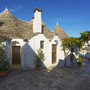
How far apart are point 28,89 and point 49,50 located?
603 cm

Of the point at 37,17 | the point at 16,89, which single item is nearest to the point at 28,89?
the point at 16,89

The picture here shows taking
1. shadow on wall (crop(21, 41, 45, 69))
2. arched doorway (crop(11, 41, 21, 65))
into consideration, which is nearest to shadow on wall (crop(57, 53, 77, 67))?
shadow on wall (crop(21, 41, 45, 69))

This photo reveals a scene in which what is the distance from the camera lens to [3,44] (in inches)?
290

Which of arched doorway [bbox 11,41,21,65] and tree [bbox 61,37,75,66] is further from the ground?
tree [bbox 61,37,75,66]

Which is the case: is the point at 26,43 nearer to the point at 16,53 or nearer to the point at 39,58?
the point at 16,53

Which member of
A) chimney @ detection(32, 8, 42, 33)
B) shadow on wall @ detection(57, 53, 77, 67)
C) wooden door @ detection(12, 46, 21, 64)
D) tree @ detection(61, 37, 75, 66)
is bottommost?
shadow on wall @ detection(57, 53, 77, 67)

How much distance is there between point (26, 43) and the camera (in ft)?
28.0

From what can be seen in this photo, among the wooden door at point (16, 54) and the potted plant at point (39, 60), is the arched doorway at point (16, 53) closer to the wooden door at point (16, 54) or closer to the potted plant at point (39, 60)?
the wooden door at point (16, 54)

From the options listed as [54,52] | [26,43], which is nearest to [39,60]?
[26,43]

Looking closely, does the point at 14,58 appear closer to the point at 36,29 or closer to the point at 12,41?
the point at 12,41

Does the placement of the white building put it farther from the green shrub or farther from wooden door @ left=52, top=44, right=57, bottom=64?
the green shrub

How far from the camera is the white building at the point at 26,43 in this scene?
27.8 ft

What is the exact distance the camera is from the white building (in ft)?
27.8

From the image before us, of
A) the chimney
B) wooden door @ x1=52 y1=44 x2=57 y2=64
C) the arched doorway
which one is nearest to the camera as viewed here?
the arched doorway
